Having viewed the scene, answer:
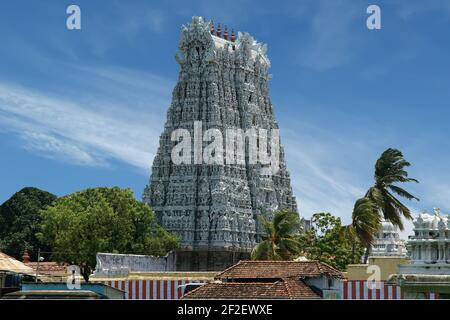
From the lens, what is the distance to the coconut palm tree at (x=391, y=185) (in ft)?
219

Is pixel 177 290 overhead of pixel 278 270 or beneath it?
beneath

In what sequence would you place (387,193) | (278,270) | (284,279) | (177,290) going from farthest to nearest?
1. (387,193)
2. (177,290)
3. (278,270)
4. (284,279)

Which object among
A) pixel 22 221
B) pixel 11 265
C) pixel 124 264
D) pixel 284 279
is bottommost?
pixel 284 279

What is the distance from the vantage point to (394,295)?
155 feet

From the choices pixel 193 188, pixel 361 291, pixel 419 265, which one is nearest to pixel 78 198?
pixel 193 188

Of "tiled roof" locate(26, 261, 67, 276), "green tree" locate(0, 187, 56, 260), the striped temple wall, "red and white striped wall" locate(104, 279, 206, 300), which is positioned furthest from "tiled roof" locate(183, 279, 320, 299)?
"green tree" locate(0, 187, 56, 260)

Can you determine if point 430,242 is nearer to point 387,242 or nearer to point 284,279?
point 284,279

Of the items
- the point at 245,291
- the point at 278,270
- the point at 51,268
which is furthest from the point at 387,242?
the point at 51,268

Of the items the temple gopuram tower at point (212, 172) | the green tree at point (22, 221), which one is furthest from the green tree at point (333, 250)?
the green tree at point (22, 221)

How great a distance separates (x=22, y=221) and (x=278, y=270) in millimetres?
79465

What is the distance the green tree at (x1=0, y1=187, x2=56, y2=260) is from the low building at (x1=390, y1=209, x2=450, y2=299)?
76.6m

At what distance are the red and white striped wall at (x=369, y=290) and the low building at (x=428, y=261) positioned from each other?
2.96m

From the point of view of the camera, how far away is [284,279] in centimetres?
4316
